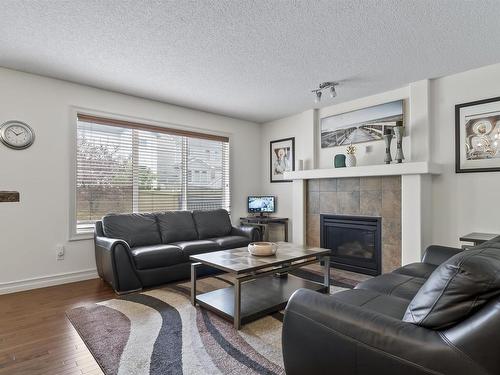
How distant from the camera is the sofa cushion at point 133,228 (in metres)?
3.59

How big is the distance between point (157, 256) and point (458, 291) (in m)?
2.85

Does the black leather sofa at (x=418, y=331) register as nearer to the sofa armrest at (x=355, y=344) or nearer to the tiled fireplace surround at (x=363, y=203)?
the sofa armrest at (x=355, y=344)

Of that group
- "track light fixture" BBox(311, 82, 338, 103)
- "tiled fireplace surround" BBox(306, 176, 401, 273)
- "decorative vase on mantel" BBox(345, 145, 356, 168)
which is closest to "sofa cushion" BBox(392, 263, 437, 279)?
"tiled fireplace surround" BBox(306, 176, 401, 273)

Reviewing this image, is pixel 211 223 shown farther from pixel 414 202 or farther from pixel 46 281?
pixel 414 202

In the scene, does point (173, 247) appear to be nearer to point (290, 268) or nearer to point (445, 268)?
point (290, 268)

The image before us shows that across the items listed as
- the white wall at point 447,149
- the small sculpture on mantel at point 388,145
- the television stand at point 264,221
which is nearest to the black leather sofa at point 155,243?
the television stand at point 264,221

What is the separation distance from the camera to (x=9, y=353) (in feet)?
6.50

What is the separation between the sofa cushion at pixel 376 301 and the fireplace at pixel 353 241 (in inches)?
83.7

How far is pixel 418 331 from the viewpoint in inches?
45.9

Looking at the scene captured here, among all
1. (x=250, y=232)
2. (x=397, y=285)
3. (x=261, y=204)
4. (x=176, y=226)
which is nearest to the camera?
(x=397, y=285)

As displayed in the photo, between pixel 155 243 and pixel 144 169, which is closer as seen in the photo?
pixel 155 243

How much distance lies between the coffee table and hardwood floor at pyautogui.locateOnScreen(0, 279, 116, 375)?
0.98m

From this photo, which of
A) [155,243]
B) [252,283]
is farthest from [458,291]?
[155,243]

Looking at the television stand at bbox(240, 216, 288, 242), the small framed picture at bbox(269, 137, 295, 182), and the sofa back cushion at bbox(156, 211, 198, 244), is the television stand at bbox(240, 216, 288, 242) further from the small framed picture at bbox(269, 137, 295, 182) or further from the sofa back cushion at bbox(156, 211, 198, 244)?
the sofa back cushion at bbox(156, 211, 198, 244)
